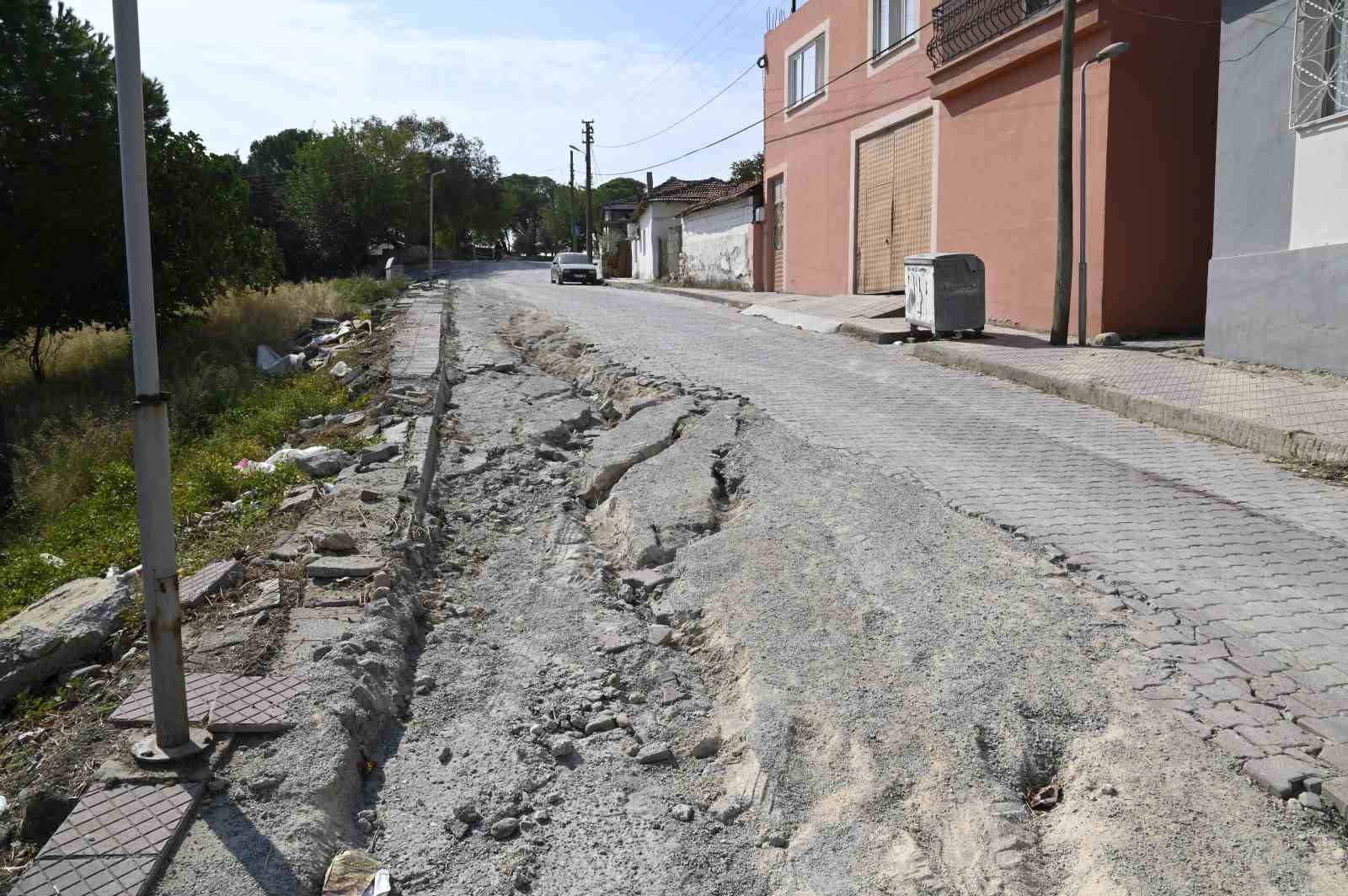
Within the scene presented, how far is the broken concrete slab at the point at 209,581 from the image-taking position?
4.45m

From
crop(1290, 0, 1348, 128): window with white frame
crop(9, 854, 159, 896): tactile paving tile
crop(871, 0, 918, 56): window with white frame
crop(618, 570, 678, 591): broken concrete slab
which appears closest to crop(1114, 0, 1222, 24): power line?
crop(1290, 0, 1348, 128): window with white frame

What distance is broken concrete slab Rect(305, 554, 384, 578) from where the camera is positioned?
4.72 meters

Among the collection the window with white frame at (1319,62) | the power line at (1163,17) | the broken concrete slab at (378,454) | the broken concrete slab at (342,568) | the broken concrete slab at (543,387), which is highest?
the power line at (1163,17)

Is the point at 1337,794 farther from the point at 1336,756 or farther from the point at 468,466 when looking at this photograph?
the point at 468,466

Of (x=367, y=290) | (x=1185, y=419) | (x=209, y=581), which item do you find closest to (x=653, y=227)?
(x=367, y=290)

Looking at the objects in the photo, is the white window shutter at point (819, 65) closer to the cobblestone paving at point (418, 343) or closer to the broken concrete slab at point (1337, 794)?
the cobblestone paving at point (418, 343)

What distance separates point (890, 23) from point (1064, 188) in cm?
935

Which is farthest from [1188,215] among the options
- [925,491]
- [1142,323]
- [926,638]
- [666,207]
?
[666,207]

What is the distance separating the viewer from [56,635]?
4316 millimetres

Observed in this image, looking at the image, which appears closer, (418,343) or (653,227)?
(418,343)

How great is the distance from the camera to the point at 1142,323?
42.8ft

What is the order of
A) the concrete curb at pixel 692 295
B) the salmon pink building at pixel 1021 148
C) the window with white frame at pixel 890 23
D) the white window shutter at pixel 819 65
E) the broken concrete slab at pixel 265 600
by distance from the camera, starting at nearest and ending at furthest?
1. the broken concrete slab at pixel 265 600
2. the salmon pink building at pixel 1021 148
3. the window with white frame at pixel 890 23
4. the concrete curb at pixel 692 295
5. the white window shutter at pixel 819 65

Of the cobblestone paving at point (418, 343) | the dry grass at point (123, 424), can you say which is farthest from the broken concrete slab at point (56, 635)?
the cobblestone paving at point (418, 343)

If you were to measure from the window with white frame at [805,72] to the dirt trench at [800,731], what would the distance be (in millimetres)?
19958
